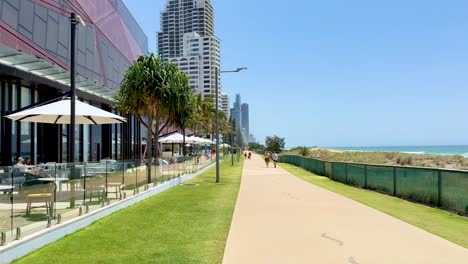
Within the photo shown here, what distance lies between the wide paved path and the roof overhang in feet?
36.7

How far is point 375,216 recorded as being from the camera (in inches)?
452

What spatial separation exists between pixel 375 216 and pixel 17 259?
8.60 m

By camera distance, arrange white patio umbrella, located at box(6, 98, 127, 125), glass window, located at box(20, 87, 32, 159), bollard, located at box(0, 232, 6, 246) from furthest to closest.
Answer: glass window, located at box(20, 87, 32, 159) < white patio umbrella, located at box(6, 98, 127, 125) < bollard, located at box(0, 232, 6, 246)

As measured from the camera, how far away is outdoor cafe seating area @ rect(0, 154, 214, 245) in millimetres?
7062

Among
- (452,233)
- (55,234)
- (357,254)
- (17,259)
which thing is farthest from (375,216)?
(17,259)

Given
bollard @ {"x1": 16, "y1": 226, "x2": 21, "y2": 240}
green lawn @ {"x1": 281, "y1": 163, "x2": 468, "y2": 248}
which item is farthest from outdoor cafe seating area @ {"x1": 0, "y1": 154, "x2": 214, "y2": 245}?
green lawn @ {"x1": 281, "y1": 163, "x2": 468, "y2": 248}

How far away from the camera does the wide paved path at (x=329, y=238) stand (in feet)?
23.1

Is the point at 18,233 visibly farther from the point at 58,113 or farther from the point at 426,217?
the point at 426,217

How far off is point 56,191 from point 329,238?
563 centimetres

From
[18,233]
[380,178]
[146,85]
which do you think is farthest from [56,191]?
[380,178]

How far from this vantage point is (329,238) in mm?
8594

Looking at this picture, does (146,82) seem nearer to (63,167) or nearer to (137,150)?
(63,167)

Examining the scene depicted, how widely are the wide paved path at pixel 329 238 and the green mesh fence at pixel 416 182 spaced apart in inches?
95.9

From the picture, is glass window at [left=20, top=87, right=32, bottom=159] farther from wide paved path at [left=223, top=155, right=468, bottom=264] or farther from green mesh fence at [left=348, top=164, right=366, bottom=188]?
green mesh fence at [left=348, top=164, right=366, bottom=188]
